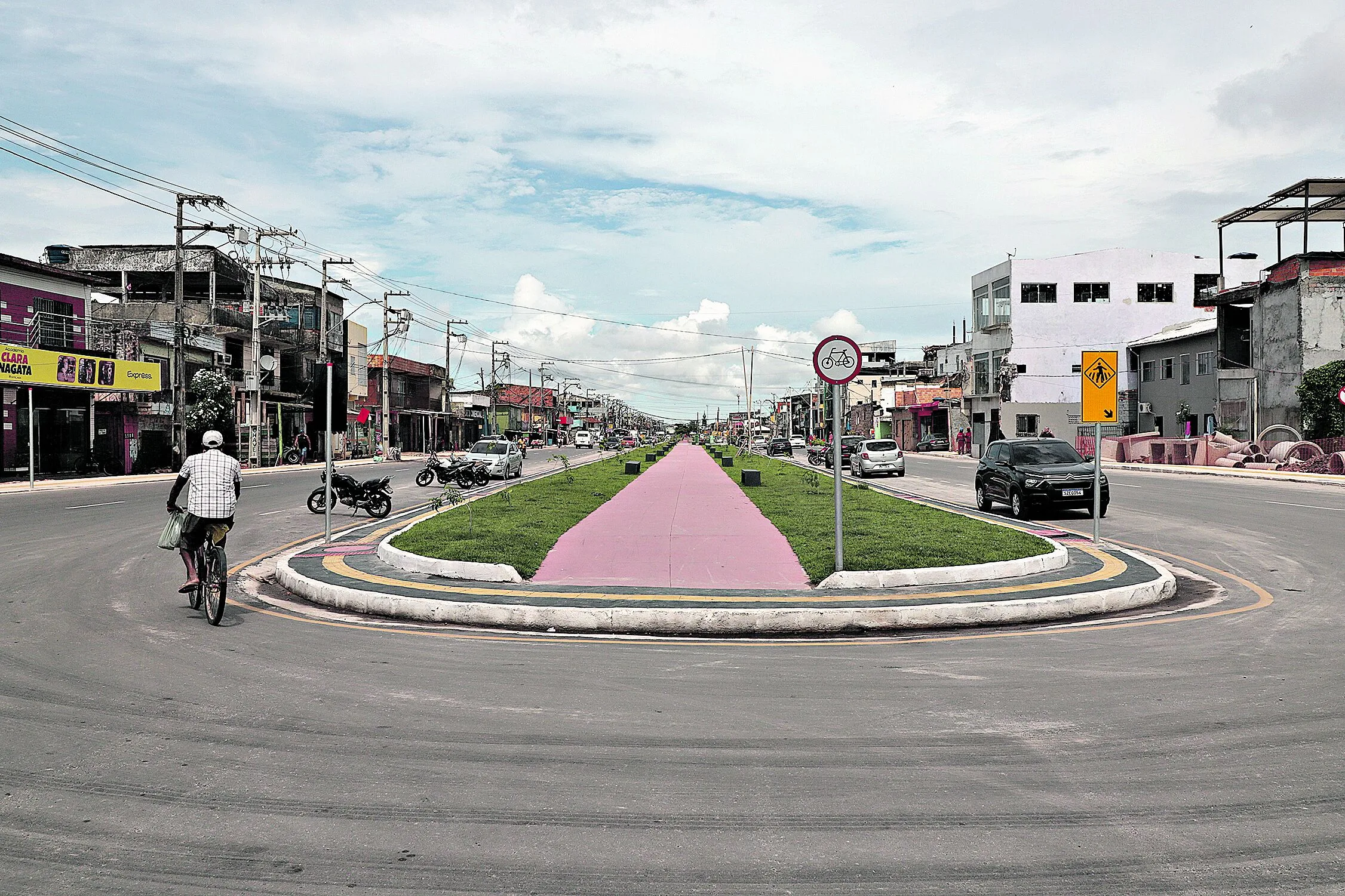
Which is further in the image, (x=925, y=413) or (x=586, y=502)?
(x=925, y=413)

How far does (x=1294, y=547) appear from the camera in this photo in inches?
572

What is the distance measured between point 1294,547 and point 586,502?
47.7 feet

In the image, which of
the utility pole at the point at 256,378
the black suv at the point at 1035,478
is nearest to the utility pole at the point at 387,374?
the utility pole at the point at 256,378

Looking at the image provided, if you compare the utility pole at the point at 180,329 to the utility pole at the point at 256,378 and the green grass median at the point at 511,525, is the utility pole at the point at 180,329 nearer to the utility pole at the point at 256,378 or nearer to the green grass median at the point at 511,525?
the utility pole at the point at 256,378

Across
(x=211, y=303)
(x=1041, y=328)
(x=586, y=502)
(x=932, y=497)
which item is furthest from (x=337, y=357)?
(x=1041, y=328)

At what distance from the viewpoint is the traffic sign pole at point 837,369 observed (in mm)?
10852

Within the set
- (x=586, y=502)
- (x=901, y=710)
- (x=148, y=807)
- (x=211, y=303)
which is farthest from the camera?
(x=211, y=303)

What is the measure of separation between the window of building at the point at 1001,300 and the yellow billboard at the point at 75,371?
55049 millimetres

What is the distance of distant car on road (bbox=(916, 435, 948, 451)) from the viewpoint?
86938 millimetres

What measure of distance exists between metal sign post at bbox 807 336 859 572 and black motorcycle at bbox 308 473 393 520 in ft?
43.7

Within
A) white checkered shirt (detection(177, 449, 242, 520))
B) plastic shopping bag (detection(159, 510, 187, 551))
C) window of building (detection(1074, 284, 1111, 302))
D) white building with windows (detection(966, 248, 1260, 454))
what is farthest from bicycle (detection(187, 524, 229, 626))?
window of building (detection(1074, 284, 1111, 302))

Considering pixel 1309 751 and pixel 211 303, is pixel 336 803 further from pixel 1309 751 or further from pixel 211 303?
pixel 211 303

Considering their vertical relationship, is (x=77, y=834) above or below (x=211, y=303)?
below

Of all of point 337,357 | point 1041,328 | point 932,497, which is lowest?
point 932,497
